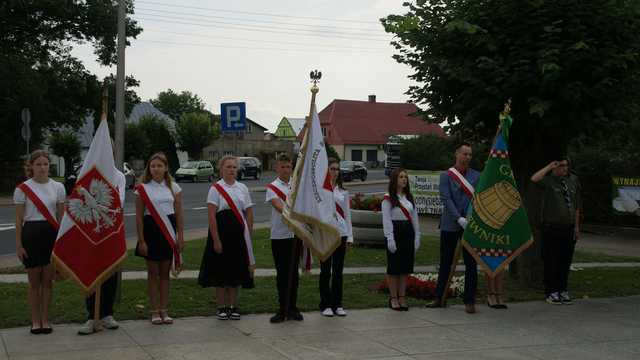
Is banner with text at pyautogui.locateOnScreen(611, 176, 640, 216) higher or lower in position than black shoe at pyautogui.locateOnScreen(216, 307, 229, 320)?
higher

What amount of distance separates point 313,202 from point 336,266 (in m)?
0.83

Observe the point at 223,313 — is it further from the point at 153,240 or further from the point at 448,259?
the point at 448,259

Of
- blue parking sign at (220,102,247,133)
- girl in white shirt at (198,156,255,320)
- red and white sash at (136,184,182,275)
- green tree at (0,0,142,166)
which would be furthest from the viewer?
green tree at (0,0,142,166)

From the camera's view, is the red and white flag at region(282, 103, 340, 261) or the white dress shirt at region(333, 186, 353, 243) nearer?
the red and white flag at region(282, 103, 340, 261)

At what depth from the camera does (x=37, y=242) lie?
286 inches

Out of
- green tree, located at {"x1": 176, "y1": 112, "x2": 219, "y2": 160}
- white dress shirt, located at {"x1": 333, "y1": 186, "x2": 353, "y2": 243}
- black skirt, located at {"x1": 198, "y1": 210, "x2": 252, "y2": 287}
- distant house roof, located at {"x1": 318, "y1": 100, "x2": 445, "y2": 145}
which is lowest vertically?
black skirt, located at {"x1": 198, "y1": 210, "x2": 252, "y2": 287}

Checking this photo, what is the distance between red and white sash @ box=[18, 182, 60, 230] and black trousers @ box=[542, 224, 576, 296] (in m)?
6.02

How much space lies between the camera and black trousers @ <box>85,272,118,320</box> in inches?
294

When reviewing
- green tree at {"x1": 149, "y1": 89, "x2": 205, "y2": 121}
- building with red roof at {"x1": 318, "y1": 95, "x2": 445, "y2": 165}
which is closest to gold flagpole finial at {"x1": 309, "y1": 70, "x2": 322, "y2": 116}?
building with red roof at {"x1": 318, "y1": 95, "x2": 445, "y2": 165}

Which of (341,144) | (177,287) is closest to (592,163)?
(177,287)

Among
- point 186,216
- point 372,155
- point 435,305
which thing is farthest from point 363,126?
point 435,305

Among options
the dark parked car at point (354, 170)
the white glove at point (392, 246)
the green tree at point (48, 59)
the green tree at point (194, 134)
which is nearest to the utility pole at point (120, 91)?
the white glove at point (392, 246)

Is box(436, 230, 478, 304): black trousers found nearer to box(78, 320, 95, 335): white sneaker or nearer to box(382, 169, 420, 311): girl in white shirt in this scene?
box(382, 169, 420, 311): girl in white shirt

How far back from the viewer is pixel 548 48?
912 centimetres
